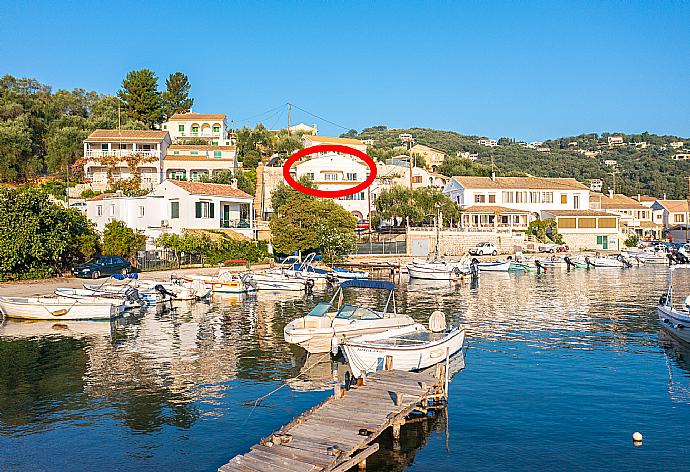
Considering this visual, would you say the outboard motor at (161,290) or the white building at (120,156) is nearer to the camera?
the outboard motor at (161,290)

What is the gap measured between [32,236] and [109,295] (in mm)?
10266

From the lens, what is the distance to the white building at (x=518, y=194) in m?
91.8

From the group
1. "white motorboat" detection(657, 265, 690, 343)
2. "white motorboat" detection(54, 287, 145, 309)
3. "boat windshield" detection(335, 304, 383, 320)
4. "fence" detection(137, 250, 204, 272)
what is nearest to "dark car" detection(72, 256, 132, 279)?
"fence" detection(137, 250, 204, 272)

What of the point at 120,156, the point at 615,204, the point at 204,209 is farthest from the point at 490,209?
the point at 120,156

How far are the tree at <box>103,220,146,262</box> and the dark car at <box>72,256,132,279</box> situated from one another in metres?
1.87

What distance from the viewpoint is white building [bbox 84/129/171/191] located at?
77.1 m

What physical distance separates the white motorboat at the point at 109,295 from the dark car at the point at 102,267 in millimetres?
8953

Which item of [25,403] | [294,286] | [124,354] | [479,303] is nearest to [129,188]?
[294,286]

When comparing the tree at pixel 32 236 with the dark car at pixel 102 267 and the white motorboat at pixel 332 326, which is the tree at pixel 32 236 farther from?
the white motorboat at pixel 332 326

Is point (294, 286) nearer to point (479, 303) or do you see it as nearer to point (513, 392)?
point (479, 303)

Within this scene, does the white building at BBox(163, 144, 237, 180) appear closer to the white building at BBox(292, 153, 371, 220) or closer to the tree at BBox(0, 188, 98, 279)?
the white building at BBox(292, 153, 371, 220)

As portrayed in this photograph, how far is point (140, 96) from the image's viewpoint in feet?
328

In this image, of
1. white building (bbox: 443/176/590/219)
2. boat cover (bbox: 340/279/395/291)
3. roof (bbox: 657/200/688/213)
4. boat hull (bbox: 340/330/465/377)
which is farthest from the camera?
roof (bbox: 657/200/688/213)

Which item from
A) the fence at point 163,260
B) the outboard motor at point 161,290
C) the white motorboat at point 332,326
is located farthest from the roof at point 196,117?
the white motorboat at point 332,326
